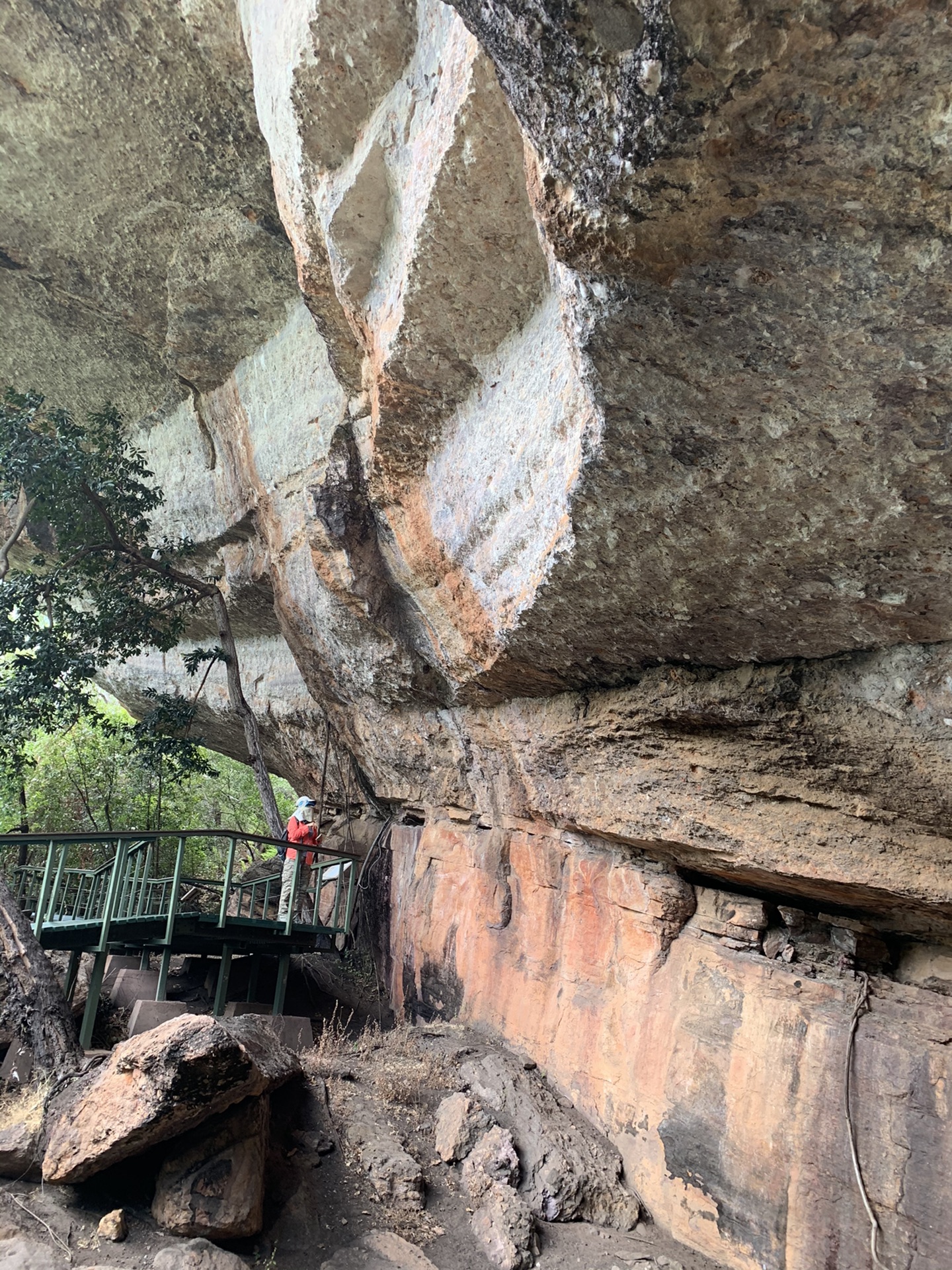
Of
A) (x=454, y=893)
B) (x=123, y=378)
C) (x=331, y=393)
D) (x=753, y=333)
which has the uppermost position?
(x=123, y=378)

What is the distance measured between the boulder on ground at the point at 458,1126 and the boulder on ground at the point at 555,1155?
0.24 m

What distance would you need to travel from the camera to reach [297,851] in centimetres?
823

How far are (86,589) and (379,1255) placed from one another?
829cm

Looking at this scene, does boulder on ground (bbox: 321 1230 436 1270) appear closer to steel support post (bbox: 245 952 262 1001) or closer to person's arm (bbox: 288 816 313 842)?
steel support post (bbox: 245 952 262 1001)

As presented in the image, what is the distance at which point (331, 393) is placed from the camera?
25.3ft

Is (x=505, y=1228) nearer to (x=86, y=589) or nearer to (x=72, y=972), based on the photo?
(x=72, y=972)

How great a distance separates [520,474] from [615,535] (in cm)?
106

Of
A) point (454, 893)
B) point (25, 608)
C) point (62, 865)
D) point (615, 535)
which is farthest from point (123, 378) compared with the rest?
point (615, 535)

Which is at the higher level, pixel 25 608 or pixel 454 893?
pixel 25 608

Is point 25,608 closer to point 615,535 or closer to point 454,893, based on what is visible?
point 454,893

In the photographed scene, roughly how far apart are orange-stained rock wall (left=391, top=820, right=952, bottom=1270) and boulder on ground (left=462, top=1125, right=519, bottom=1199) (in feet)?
2.27

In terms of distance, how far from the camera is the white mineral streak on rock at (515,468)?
3.99m

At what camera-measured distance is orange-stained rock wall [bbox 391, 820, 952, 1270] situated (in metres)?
3.95

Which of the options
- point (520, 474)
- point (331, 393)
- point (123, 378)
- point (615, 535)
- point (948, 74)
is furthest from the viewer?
point (123, 378)
